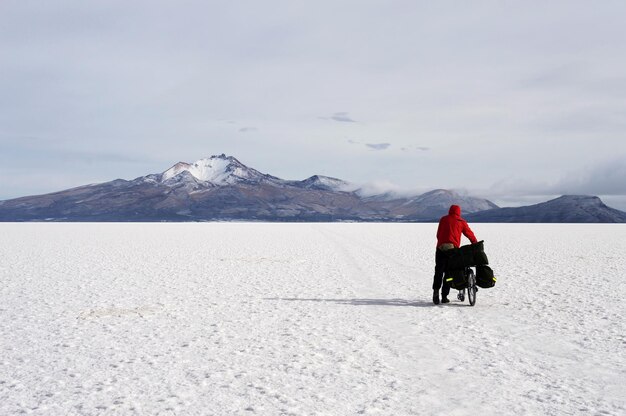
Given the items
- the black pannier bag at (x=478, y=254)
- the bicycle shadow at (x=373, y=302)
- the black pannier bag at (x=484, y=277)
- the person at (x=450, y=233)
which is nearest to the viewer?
the black pannier bag at (x=478, y=254)

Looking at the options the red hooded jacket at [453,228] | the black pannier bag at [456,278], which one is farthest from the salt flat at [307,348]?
the red hooded jacket at [453,228]

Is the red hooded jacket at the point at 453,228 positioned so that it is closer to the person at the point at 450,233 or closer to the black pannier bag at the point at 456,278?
the person at the point at 450,233

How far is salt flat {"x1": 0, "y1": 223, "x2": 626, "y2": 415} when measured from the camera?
212 inches

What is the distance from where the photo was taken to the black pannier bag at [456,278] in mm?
10602

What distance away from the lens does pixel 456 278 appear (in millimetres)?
10625

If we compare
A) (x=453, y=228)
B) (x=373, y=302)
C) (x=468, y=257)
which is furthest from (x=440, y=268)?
(x=373, y=302)

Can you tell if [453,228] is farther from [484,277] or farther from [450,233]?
[484,277]

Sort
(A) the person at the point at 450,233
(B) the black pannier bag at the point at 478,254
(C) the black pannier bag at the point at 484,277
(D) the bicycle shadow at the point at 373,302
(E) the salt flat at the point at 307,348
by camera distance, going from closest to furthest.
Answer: (E) the salt flat at the point at 307,348
(B) the black pannier bag at the point at 478,254
(C) the black pannier bag at the point at 484,277
(A) the person at the point at 450,233
(D) the bicycle shadow at the point at 373,302

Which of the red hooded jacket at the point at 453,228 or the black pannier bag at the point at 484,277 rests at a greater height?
the red hooded jacket at the point at 453,228

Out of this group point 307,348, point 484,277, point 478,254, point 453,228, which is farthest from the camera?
point 453,228

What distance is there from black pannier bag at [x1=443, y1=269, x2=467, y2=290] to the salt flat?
458 millimetres

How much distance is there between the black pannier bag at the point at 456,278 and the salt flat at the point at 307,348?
458mm

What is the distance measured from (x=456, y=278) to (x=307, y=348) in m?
4.28

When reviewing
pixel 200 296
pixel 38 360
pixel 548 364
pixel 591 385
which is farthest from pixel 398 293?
pixel 38 360
